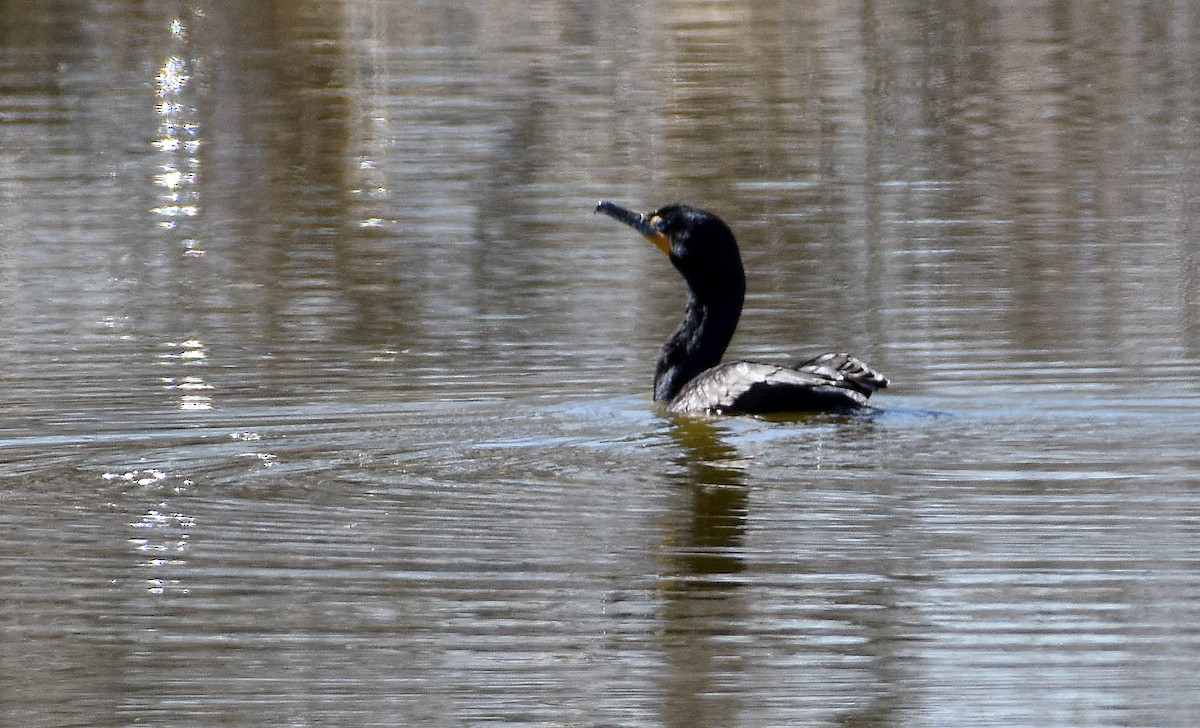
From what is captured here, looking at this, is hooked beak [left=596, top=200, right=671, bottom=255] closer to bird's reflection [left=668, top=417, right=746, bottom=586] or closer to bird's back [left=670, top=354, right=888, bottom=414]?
bird's back [left=670, top=354, right=888, bottom=414]

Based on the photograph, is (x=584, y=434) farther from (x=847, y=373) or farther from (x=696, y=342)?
(x=696, y=342)

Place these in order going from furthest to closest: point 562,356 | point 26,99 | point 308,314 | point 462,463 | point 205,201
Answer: point 26,99
point 205,201
point 308,314
point 562,356
point 462,463

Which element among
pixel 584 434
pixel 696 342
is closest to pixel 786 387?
pixel 584 434

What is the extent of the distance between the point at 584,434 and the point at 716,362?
1567 millimetres

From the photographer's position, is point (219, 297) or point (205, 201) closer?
point (219, 297)

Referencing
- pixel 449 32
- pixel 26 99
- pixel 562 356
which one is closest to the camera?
pixel 562 356

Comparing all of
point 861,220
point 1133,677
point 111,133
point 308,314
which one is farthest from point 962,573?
point 111,133

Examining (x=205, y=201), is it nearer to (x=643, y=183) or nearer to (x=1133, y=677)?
(x=643, y=183)

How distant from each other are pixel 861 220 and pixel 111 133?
961cm

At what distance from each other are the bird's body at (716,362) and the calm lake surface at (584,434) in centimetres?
13

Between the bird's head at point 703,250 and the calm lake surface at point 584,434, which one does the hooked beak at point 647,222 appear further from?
the calm lake surface at point 584,434

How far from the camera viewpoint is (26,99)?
82.6 feet

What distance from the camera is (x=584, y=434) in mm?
9219

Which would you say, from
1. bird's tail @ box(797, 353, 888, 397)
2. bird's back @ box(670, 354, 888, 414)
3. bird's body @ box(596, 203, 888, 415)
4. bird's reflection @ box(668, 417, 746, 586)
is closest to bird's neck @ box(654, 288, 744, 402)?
bird's body @ box(596, 203, 888, 415)
